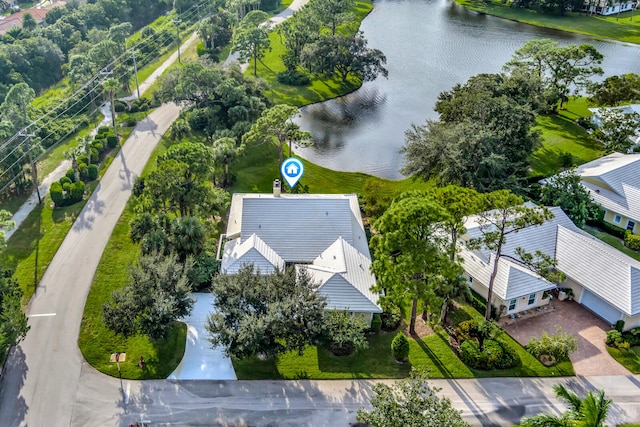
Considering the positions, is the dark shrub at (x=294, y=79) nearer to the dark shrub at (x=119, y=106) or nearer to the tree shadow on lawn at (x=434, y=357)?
the dark shrub at (x=119, y=106)

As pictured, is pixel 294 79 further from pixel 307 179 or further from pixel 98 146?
pixel 98 146

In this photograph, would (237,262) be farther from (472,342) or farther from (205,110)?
(205,110)

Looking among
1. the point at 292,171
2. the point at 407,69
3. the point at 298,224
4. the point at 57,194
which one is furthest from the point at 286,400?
the point at 407,69

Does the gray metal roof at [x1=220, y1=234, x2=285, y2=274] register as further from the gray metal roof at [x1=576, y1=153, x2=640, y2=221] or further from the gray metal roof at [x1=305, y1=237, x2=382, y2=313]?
the gray metal roof at [x1=576, y1=153, x2=640, y2=221]

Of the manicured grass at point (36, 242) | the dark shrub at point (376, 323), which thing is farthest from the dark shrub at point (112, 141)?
the dark shrub at point (376, 323)

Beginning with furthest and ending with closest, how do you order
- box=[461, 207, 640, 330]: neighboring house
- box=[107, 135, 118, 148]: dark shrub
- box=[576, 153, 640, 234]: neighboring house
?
box=[107, 135, 118, 148]: dark shrub
box=[576, 153, 640, 234]: neighboring house
box=[461, 207, 640, 330]: neighboring house

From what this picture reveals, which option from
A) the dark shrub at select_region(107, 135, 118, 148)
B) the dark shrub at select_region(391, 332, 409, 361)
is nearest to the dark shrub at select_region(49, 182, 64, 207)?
the dark shrub at select_region(107, 135, 118, 148)
